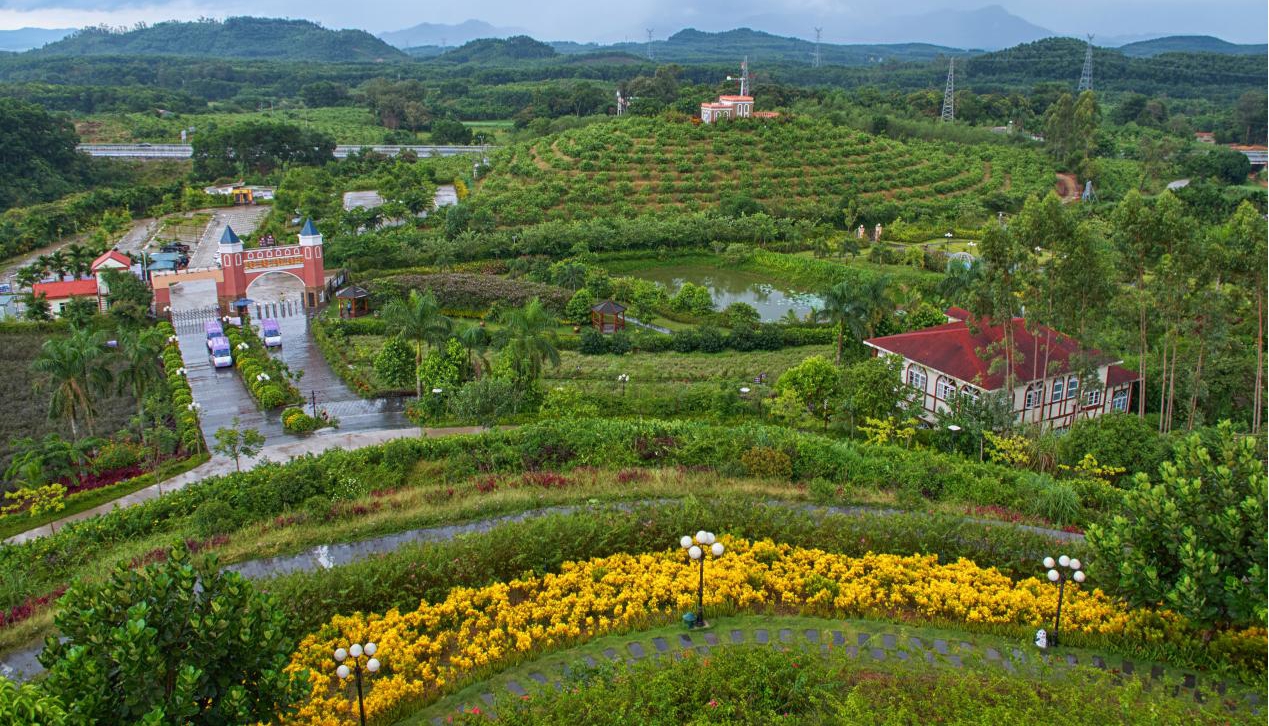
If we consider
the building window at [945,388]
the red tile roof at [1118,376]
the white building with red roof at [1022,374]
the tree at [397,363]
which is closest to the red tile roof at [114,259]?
the tree at [397,363]

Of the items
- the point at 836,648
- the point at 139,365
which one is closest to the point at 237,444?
the point at 139,365

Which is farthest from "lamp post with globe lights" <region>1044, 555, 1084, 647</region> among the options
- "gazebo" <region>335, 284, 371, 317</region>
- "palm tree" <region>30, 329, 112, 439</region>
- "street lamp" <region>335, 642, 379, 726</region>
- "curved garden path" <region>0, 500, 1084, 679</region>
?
"gazebo" <region>335, 284, 371, 317</region>

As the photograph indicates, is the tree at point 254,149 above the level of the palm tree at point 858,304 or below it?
above

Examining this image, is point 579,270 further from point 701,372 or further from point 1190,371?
point 1190,371

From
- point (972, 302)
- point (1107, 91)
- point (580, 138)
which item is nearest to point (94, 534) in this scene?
point (972, 302)

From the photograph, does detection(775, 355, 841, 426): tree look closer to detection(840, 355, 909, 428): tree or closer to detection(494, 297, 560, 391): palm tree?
detection(840, 355, 909, 428): tree

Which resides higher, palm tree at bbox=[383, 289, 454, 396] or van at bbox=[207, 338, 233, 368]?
palm tree at bbox=[383, 289, 454, 396]

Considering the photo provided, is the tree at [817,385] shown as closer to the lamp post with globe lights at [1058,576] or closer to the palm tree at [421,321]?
the palm tree at [421,321]
